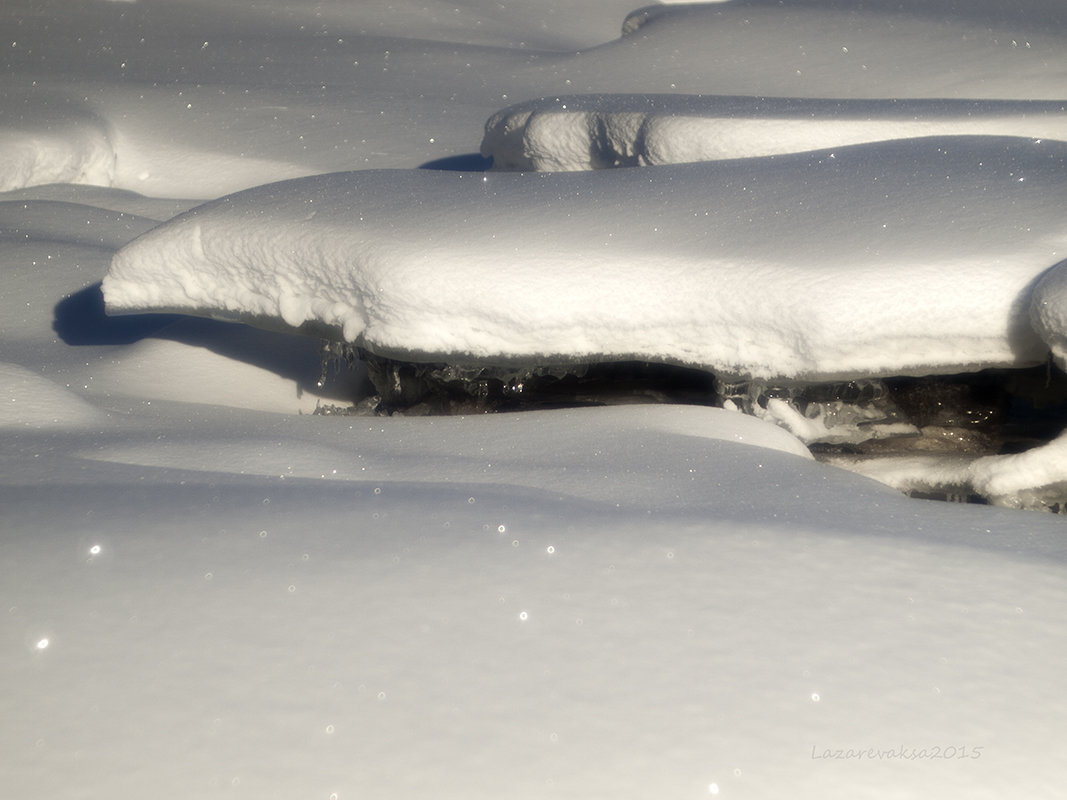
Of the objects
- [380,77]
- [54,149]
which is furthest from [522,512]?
[380,77]

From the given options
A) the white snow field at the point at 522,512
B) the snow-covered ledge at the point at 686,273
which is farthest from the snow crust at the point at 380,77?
the snow-covered ledge at the point at 686,273

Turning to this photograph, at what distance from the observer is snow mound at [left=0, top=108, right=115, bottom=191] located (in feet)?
11.7

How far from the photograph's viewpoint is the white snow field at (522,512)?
872 millimetres

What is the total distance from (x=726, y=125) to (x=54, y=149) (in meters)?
2.68

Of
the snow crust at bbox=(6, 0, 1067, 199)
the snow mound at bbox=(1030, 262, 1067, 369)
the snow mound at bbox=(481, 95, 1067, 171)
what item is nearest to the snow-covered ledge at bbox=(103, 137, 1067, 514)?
the snow mound at bbox=(1030, 262, 1067, 369)

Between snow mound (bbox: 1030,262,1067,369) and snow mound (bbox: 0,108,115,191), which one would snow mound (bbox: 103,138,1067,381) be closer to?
snow mound (bbox: 1030,262,1067,369)

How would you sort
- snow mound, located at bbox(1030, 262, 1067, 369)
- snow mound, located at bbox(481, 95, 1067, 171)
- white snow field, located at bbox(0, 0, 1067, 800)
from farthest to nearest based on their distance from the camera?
1. snow mound, located at bbox(481, 95, 1067, 171)
2. snow mound, located at bbox(1030, 262, 1067, 369)
3. white snow field, located at bbox(0, 0, 1067, 800)

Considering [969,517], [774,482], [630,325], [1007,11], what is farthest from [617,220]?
[1007,11]

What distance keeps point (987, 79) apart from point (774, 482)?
2852 millimetres

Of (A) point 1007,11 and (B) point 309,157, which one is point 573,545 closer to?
(B) point 309,157

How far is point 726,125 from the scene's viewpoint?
2.53 metres

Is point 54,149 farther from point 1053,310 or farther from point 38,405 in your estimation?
point 1053,310

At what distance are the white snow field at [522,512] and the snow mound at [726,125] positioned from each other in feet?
1.10

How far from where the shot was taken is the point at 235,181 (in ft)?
12.5
